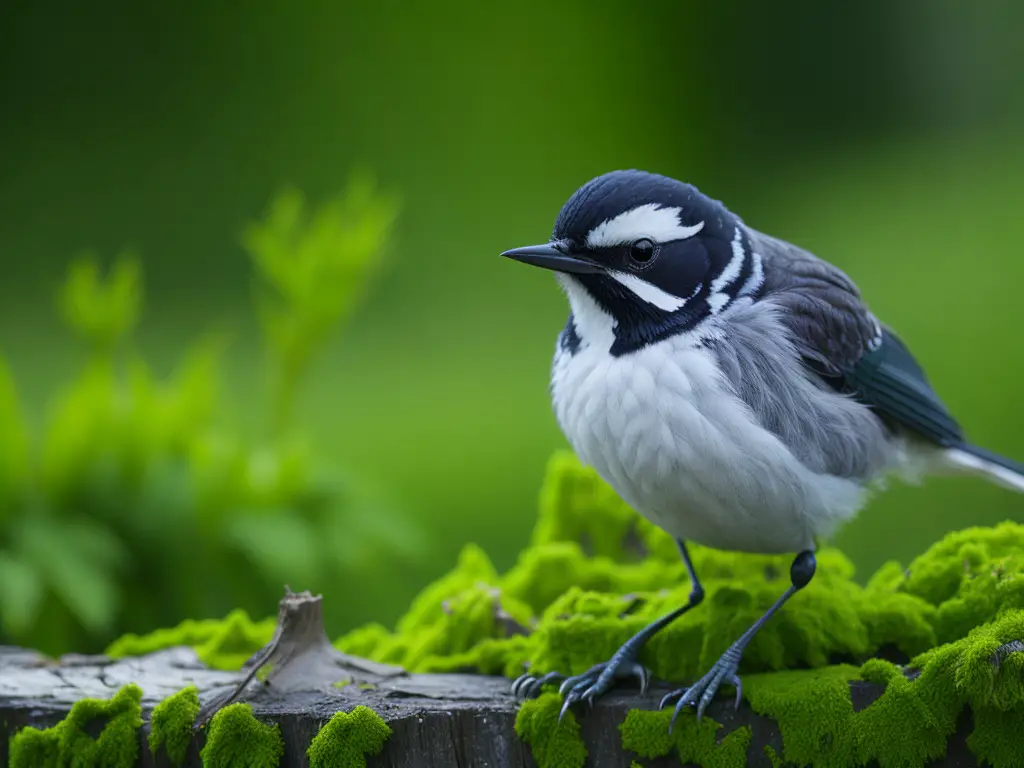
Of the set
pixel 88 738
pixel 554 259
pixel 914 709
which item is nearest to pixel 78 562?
pixel 88 738

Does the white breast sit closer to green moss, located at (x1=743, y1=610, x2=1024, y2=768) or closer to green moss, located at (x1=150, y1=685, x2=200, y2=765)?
green moss, located at (x1=743, y1=610, x2=1024, y2=768)

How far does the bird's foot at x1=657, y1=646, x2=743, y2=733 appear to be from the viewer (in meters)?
2.72

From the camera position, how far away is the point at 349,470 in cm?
535

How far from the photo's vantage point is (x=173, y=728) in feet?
9.21

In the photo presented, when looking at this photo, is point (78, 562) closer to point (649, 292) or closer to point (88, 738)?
point (88, 738)

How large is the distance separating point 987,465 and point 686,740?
49.1 inches

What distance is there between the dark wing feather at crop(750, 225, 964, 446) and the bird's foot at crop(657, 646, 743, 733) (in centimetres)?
76

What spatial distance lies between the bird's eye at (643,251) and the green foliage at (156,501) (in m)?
2.43

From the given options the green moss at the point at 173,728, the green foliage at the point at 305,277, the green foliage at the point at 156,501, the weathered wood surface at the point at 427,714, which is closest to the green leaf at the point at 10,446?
the green foliage at the point at 156,501

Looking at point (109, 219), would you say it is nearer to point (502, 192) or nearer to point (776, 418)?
point (502, 192)

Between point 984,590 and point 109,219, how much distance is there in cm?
867

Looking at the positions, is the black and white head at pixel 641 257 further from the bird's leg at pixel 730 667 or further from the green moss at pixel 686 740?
the green moss at pixel 686 740

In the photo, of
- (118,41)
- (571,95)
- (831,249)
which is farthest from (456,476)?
(118,41)

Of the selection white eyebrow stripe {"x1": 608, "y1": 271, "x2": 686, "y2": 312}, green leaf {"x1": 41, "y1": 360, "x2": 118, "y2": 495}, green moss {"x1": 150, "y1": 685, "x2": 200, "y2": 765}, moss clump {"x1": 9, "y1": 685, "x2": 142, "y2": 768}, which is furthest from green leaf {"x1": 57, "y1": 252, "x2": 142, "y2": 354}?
white eyebrow stripe {"x1": 608, "y1": 271, "x2": 686, "y2": 312}
